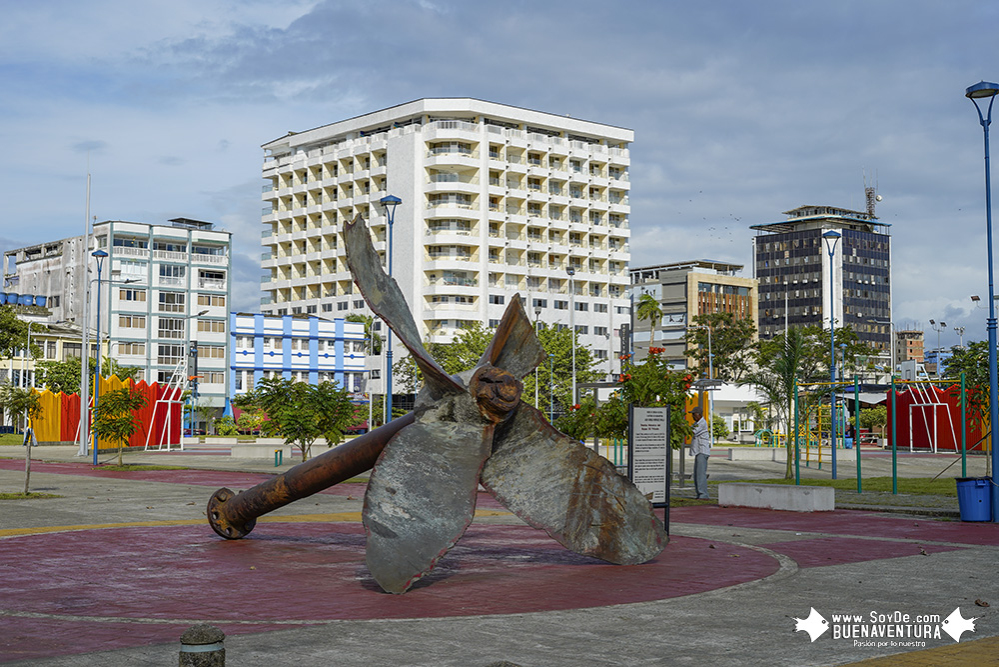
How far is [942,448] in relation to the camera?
186ft

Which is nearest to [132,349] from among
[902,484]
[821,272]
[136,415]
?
[136,415]

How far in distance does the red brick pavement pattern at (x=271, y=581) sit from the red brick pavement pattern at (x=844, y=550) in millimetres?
634

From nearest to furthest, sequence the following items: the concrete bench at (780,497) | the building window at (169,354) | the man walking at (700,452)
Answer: the concrete bench at (780,497) → the man walking at (700,452) → the building window at (169,354)

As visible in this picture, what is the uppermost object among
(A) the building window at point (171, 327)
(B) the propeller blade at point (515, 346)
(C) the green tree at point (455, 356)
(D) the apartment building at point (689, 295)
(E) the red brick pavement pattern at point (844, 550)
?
(D) the apartment building at point (689, 295)

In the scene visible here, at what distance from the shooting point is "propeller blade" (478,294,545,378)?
37.4 ft

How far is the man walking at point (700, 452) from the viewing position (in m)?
22.8

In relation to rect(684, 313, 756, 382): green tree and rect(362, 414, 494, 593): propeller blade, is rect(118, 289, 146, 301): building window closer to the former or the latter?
rect(684, 313, 756, 382): green tree

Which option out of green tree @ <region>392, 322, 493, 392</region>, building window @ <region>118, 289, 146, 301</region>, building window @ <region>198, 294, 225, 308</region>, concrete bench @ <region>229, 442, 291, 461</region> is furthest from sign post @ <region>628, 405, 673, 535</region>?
building window @ <region>198, 294, 225, 308</region>

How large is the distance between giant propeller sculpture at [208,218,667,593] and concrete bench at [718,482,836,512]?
9318 mm

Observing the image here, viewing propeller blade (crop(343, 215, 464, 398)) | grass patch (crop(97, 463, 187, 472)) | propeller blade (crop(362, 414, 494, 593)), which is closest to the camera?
propeller blade (crop(362, 414, 494, 593))

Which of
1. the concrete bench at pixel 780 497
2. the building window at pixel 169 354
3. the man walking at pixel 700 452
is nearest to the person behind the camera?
the concrete bench at pixel 780 497
